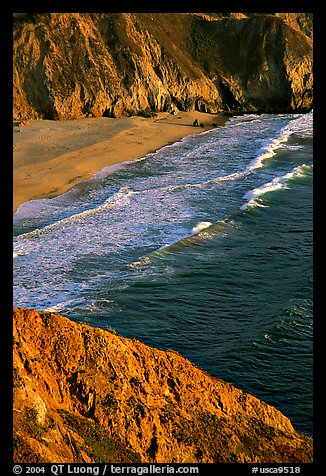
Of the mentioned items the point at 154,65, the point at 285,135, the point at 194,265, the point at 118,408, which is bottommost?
the point at 194,265

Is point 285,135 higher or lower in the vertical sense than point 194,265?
Result: higher

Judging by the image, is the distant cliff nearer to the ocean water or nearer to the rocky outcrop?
the ocean water

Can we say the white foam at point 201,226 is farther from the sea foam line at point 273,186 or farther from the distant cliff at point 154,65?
the distant cliff at point 154,65

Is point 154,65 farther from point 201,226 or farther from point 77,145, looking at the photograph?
point 201,226

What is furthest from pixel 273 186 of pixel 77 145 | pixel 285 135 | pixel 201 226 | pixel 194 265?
pixel 285 135

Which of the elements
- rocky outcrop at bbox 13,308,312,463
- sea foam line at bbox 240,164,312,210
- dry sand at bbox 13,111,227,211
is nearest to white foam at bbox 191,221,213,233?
sea foam line at bbox 240,164,312,210

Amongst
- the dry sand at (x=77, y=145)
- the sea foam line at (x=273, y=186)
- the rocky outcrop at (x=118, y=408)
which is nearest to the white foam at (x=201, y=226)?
the sea foam line at (x=273, y=186)
